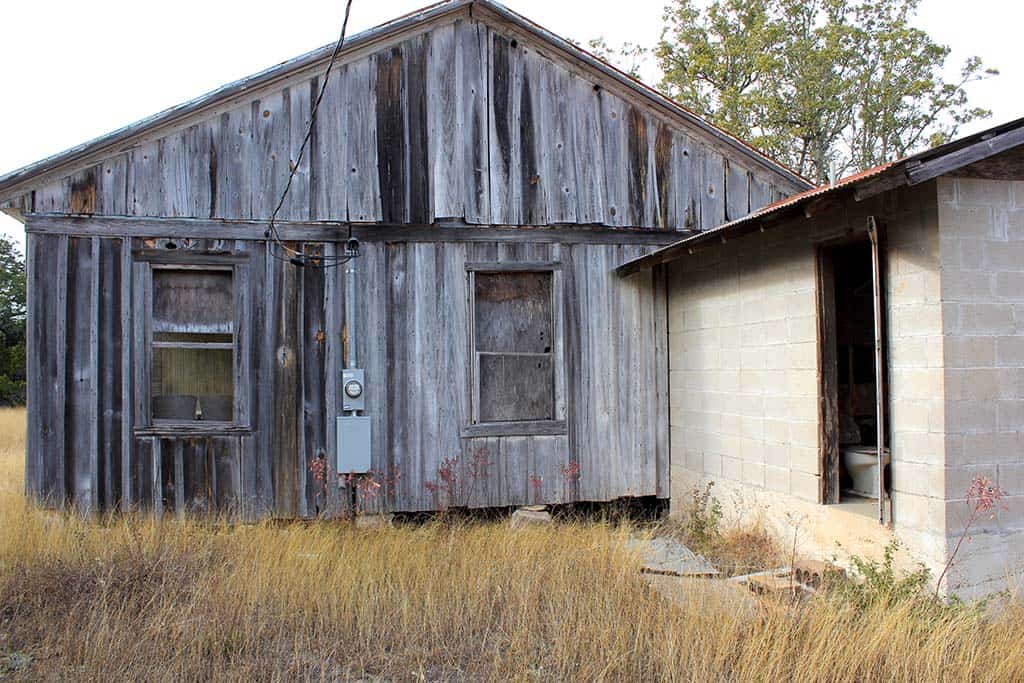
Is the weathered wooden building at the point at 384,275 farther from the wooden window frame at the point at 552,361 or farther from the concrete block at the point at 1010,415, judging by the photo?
the concrete block at the point at 1010,415

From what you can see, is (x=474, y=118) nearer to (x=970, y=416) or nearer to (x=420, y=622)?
(x=420, y=622)

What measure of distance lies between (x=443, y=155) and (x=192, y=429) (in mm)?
3830

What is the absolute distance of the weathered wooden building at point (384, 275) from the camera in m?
8.31

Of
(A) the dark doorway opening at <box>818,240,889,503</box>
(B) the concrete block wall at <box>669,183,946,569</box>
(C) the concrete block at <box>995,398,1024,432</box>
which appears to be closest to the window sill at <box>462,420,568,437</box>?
(B) the concrete block wall at <box>669,183,946,569</box>

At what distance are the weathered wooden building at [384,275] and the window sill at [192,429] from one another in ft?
0.07

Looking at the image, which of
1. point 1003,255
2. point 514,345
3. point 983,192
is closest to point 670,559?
point 514,345

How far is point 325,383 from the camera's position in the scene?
8.73 m

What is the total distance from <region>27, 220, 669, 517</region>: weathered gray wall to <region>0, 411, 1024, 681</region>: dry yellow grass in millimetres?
1182

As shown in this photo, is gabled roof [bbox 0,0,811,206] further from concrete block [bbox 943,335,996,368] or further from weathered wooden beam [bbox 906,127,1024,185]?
concrete block [bbox 943,335,996,368]

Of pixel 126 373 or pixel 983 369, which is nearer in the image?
pixel 983 369

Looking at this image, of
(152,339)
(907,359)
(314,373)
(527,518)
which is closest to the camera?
(907,359)

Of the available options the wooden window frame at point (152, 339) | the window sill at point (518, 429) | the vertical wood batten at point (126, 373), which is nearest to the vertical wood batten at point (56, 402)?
the vertical wood batten at point (126, 373)

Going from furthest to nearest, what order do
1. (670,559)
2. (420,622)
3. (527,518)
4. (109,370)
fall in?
1. (527,518)
2. (109,370)
3. (670,559)
4. (420,622)

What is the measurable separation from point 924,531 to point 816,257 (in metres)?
2.31
